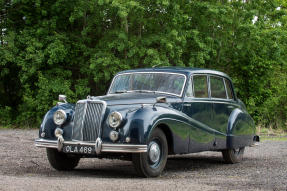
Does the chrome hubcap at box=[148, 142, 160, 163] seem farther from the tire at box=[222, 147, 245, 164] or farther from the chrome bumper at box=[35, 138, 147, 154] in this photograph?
the tire at box=[222, 147, 245, 164]

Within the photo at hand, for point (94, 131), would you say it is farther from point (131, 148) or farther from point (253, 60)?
point (253, 60)

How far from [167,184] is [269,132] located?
15.9 metres

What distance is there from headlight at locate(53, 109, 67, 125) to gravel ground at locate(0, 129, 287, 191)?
878 millimetres

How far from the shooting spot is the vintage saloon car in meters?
7.83

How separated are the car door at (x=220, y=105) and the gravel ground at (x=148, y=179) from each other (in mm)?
648

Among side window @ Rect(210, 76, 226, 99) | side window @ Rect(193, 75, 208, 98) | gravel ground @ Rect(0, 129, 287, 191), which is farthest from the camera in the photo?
side window @ Rect(210, 76, 226, 99)

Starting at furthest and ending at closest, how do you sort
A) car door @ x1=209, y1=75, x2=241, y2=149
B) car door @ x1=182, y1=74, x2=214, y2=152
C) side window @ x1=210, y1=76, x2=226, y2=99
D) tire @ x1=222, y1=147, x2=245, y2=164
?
1. tire @ x1=222, y1=147, x2=245, y2=164
2. side window @ x1=210, y1=76, x2=226, y2=99
3. car door @ x1=209, y1=75, x2=241, y2=149
4. car door @ x1=182, y1=74, x2=214, y2=152

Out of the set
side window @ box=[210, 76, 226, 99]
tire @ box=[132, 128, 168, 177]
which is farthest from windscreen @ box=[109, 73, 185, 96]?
tire @ box=[132, 128, 168, 177]

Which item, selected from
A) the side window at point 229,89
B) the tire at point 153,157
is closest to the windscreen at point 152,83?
the tire at point 153,157

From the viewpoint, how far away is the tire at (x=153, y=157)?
25.7 ft

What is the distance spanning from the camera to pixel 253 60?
26250mm

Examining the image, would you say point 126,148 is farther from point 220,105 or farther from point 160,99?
point 220,105

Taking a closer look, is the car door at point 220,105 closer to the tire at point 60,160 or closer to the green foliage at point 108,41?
the tire at point 60,160

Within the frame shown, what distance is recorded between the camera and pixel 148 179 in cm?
777
